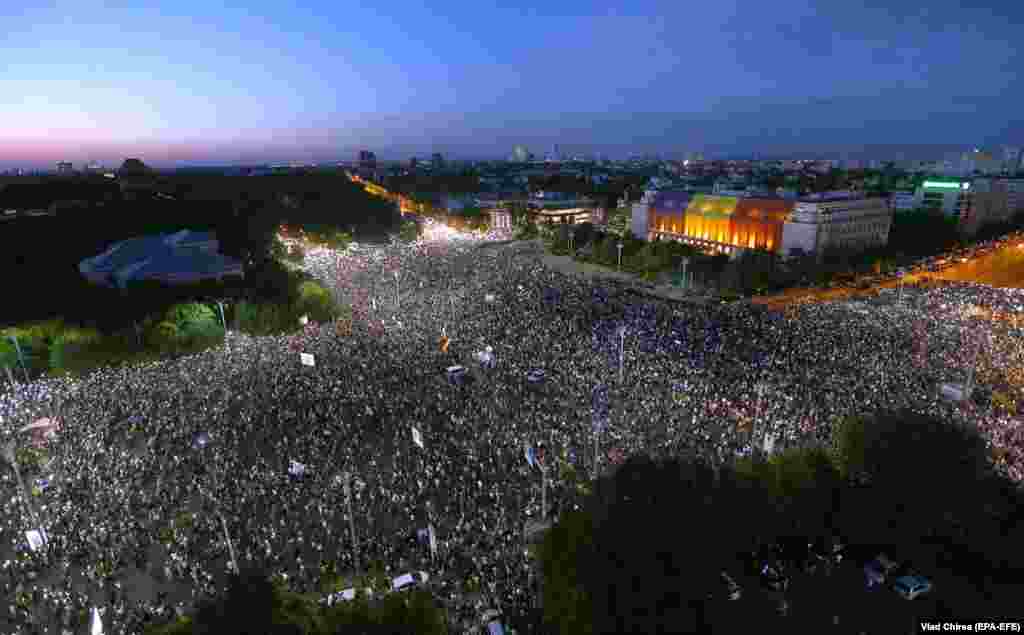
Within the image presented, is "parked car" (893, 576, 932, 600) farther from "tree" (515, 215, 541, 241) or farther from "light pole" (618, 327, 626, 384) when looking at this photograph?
"tree" (515, 215, 541, 241)

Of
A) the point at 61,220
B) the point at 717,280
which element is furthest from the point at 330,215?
the point at 717,280

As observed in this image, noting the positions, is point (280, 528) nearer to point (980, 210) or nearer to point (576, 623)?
point (576, 623)

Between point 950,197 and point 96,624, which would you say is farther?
point 950,197

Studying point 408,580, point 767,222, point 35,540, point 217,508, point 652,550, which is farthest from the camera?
point 767,222

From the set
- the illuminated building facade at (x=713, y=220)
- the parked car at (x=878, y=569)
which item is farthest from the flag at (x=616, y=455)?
the illuminated building facade at (x=713, y=220)

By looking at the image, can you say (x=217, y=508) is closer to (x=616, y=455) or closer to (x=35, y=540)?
(x=35, y=540)

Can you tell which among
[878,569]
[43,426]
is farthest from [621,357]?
[43,426]

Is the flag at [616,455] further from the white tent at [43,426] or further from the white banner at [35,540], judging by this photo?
the white tent at [43,426]
